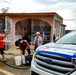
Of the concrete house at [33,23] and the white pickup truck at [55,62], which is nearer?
the white pickup truck at [55,62]

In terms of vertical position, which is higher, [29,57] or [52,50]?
[52,50]

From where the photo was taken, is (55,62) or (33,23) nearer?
(55,62)

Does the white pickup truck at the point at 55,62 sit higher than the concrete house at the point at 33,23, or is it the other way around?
the concrete house at the point at 33,23

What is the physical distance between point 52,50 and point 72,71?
2.53 ft

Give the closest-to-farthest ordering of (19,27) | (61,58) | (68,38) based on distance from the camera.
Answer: (61,58) < (68,38) < (19,27)

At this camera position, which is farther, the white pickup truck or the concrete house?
the concrete house

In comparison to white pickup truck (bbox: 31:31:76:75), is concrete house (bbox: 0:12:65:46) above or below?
above

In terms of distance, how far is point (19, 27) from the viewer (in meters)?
17.5

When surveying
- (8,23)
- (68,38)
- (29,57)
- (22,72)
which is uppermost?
(8,23)

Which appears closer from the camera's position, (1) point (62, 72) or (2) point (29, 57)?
(1) point (62, 72)

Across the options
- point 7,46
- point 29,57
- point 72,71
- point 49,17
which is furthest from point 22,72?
point 49,17

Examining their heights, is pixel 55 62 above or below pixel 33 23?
below

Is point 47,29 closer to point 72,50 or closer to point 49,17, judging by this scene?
point 49,17

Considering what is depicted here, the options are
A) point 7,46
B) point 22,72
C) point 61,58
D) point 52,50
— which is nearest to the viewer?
point 61,58
